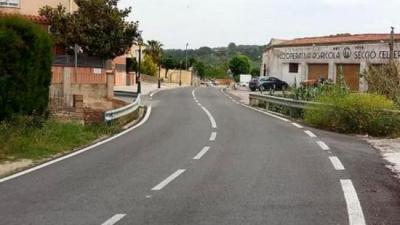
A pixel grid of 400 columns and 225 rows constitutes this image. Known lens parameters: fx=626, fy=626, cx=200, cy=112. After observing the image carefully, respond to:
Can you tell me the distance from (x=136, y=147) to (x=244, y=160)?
11.9ft

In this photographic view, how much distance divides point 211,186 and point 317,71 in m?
52.3

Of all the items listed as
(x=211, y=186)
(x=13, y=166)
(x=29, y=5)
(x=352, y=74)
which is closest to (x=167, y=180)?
(x=211, y=186)

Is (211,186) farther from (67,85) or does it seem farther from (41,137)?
(67,85)

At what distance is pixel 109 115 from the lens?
20.5 metres

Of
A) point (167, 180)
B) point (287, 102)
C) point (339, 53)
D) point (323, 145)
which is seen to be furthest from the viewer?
point (339, 53)

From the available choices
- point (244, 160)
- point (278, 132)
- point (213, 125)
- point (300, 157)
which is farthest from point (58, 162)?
point (213, 125)

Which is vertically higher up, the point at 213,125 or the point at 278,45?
the point at 278,45

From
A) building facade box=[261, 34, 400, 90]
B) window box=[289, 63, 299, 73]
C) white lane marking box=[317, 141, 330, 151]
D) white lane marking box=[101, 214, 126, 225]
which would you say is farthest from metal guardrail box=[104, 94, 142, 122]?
window box=[289, 63, 299, 73]

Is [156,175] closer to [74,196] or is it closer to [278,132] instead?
[74,196]

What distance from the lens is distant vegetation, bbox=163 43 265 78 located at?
137 metres

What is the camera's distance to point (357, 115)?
19312 mm

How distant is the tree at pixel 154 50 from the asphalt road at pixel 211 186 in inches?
3620

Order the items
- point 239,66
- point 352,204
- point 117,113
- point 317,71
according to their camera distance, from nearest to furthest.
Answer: point 352,204 < point 117,113 < point 317,71 < point 239,66

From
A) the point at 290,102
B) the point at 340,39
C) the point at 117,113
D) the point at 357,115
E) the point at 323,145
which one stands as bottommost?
the point at 323,145
